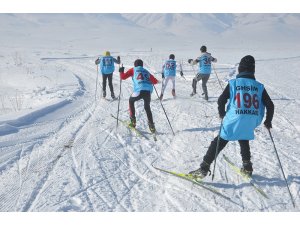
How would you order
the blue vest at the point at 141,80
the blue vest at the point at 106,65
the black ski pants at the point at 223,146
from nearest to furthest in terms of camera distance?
the black ski pants at the point at 223,146 < the blue vest at the point at 141,80 < the blue vest at the point at 106,65

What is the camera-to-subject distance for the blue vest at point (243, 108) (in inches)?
184

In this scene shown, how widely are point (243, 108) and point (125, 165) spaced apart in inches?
90.8

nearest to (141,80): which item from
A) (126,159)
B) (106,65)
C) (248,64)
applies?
(126,159)

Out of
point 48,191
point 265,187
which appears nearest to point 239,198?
point 265,187

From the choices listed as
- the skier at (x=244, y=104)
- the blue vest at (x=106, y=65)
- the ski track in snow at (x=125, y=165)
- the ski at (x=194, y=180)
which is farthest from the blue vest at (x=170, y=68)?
the skier at (x=244, y=104)

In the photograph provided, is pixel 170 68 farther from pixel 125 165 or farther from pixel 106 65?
pixel 125 165

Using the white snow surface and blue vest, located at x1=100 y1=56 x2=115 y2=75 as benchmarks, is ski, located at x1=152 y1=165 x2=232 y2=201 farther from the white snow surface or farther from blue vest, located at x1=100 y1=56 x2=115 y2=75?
blue vest, located at x1=100 y1=56 x2=115 y2=75

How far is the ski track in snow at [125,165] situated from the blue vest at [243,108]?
2.85 feet

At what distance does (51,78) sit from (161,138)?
38.9 feet

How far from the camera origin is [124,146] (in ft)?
21.9

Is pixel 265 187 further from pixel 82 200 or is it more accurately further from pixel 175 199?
pixel 82 200

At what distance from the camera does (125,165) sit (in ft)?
18.8

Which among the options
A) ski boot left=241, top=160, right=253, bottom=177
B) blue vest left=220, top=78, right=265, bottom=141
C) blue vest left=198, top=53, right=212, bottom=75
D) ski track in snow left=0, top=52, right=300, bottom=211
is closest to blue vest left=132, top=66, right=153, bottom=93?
ski track in snow left=0, top=52, right=300, bottom=211

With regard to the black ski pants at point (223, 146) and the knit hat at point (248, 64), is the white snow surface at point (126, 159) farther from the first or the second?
the knit hat at point (248, 64)
